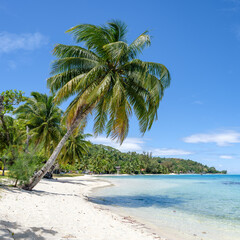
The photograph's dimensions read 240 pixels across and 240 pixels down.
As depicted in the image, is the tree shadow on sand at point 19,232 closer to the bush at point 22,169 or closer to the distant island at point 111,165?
the bush at point 22,169

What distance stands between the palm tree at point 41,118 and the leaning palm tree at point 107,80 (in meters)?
8.57

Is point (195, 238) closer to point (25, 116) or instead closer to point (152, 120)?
point (152, 120)

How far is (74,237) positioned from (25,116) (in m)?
18.9

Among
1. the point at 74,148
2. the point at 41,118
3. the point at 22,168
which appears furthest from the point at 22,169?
the point at 74,148

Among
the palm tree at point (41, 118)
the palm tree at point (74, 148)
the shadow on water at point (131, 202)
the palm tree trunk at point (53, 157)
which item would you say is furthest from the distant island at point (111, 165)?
the palm tree trunk at point (53, 157)

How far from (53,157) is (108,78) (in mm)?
5095

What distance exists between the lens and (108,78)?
10.9 m

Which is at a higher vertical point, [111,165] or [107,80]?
[107,80]

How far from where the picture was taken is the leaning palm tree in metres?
11.3

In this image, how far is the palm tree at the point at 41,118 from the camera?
66.3 feet

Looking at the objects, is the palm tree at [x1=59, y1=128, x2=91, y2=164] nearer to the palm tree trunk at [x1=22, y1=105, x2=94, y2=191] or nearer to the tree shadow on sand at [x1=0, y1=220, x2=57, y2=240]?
the palm tree trunk at [x1=22, y1=105, x2=94, y2=191]

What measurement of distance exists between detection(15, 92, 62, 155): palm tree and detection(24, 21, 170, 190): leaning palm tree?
8572 mm

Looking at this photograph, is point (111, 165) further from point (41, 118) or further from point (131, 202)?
point (131, 202)

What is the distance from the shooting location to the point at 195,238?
7.01 metres
